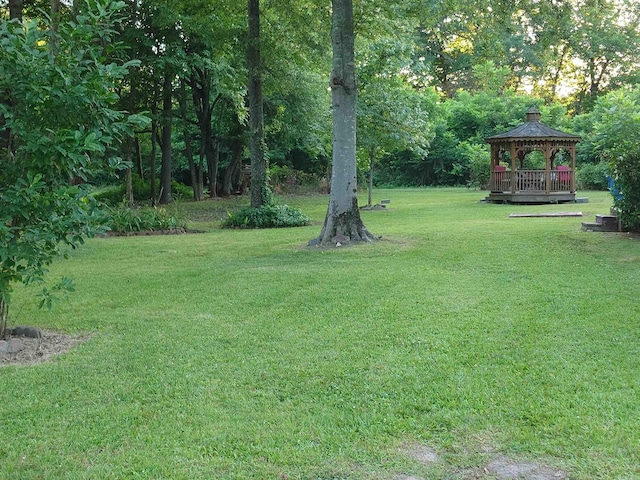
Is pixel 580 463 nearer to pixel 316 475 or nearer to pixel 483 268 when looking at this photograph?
pixel 316 475

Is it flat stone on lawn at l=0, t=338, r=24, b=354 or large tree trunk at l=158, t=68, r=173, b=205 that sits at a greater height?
large tree trunk at l=158, t=68, r=173, b=205

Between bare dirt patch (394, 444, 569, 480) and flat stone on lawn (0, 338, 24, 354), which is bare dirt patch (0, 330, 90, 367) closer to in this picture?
flat stone on lawn (0, 338, 24, 354)

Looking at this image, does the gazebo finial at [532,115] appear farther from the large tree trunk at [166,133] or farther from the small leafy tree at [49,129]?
the small leafy tree at [49,129]

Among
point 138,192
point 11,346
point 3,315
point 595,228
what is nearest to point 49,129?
point 3,315

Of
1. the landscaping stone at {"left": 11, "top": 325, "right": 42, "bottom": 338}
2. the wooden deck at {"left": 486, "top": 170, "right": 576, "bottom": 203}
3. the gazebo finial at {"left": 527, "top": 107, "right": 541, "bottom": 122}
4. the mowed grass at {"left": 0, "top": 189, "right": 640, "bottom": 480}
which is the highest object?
the gazebo finial at {"left": 527, "top": 107, "right": 541, "bottom": 122}

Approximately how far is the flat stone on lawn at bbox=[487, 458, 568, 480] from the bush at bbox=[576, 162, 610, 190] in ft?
87.6

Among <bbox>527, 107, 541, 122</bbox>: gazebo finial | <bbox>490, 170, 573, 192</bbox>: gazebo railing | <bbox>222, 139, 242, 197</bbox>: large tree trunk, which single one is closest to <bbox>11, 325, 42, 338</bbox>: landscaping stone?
<bbox>490, 170, 573, 192</bbox>: gazebo railing

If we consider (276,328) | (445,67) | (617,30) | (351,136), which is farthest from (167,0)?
(445,67)

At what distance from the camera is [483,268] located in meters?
7.98

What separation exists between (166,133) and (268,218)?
719 centimetres

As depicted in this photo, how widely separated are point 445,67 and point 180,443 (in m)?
48.1

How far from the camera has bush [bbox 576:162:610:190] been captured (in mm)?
26922

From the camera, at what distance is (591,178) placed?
27.4m

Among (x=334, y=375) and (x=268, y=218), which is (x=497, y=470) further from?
(x=268, y=218)
